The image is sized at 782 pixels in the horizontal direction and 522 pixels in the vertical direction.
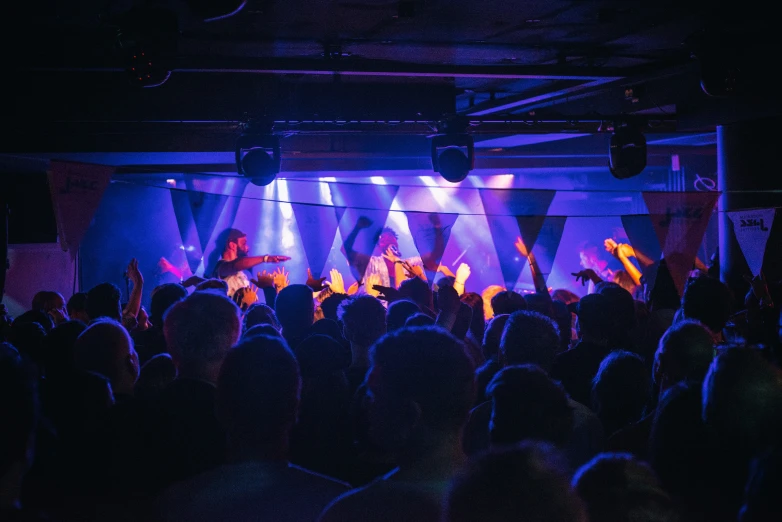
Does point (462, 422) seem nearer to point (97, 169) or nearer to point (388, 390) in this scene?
point (388, 390)

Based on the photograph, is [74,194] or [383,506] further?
[74,194]

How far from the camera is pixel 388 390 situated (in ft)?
5.54

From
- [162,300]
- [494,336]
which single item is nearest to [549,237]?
[494,336]

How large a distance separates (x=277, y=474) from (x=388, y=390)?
36 cm

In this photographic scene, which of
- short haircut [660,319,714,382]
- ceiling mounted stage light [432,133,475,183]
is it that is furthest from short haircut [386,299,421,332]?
ceiling mounted stage light [432,133,475,183]

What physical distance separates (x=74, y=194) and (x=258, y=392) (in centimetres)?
421

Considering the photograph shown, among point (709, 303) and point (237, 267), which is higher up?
point (237, 267)

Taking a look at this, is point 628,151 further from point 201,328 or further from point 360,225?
point 201,328

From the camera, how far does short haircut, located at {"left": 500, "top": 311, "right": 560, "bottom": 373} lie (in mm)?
2807

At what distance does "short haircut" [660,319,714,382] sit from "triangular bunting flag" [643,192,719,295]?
418 centimetres

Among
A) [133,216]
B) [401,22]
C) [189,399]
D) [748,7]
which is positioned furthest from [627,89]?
[133,216]

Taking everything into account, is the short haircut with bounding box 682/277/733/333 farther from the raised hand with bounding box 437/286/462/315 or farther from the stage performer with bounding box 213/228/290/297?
the stage performer with bounding box 213/228/290/297

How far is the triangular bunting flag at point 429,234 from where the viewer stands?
6.59 meters

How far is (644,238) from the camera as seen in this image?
677 cm
